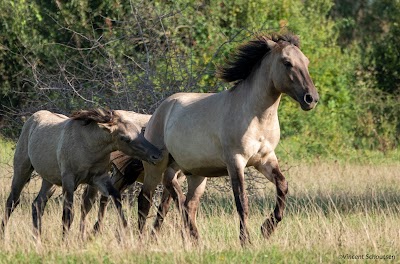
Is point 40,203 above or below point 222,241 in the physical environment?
above

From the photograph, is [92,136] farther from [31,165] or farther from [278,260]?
[278,260]

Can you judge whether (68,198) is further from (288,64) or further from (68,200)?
(288,64)

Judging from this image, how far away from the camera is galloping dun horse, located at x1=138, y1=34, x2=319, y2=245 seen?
927cm

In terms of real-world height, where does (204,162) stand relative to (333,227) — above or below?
above

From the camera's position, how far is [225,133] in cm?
950

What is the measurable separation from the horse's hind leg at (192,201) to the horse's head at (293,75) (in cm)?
167

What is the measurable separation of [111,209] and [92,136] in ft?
7.11

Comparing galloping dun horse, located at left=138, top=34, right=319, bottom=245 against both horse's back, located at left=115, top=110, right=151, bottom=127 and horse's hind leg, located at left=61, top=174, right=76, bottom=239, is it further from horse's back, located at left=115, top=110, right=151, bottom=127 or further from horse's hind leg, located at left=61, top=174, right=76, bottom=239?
horse's hind leg, located at left=61, top=174, right=76, bottom=239

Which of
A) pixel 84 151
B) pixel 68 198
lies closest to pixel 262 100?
pixel 84 151

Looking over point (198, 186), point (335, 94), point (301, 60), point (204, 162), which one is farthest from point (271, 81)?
point (335, 94)

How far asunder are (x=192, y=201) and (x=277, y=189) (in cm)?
125

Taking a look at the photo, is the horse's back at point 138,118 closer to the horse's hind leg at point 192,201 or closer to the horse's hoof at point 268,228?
the horse's hind leg at point 192,201

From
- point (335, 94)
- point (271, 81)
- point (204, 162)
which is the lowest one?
point (335, 94)

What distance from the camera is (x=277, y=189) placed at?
31.4 ft
